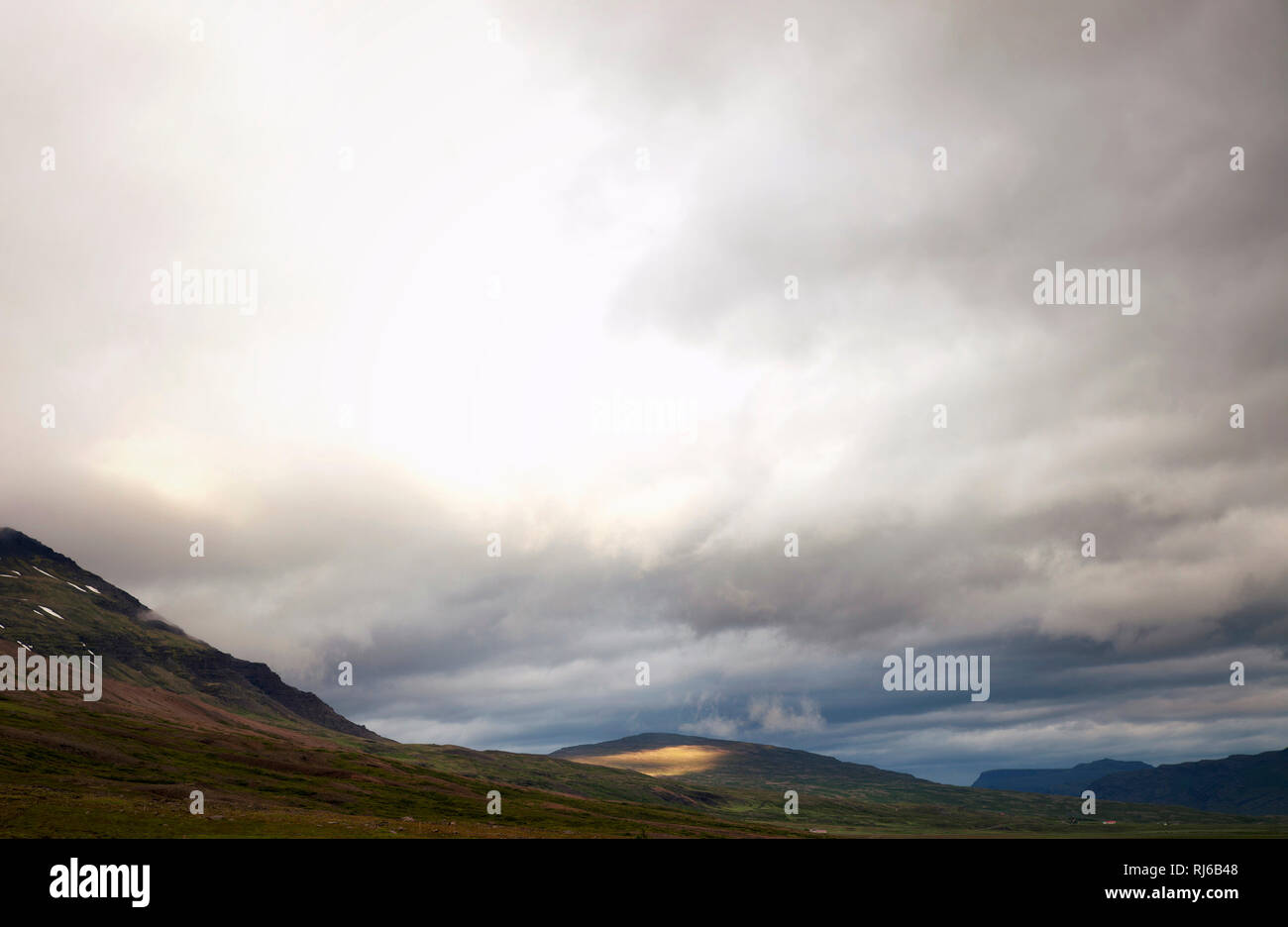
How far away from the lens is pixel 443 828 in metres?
150

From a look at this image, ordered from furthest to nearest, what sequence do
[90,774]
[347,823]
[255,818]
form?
A: [90,774] < [347,823] < [255,818]
